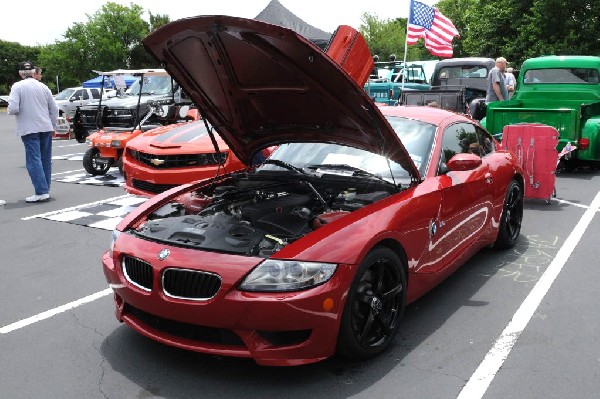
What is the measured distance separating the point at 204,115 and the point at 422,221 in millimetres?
1843

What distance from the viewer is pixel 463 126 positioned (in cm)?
492

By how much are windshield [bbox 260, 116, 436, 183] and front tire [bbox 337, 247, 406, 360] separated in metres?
0.80

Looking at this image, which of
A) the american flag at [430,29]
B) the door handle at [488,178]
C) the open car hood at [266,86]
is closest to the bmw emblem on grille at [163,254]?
the open car hood at [266,86]

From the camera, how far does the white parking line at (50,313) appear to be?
3894 millimetres

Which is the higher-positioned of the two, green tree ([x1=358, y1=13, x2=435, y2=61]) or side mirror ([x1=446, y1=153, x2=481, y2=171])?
green tree ([x1=358, y1=13, x2=435, y2=61])

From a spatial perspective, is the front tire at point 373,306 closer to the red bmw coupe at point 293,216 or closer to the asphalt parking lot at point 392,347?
the red bmw coupe at point 293,216

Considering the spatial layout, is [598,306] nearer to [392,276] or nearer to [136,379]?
[392,276]

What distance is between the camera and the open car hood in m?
3.20

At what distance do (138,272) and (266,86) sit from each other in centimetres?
154

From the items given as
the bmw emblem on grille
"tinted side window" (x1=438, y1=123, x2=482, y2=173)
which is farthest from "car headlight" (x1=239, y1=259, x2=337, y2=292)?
"tinted side window" (x1=438, y1=123, x2=482, y2=173)

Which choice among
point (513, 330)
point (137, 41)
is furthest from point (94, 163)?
point (137, 41)

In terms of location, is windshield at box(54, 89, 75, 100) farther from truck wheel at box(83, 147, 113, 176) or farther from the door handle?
the door handle

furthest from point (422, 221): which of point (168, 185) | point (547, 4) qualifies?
point (547, 4)

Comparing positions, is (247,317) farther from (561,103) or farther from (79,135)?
(79,135)
